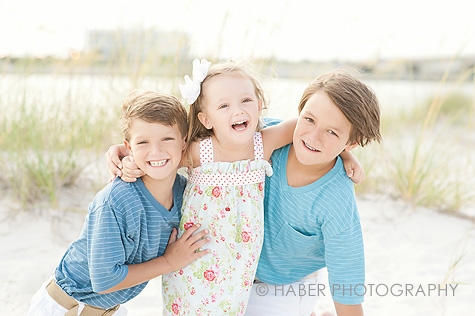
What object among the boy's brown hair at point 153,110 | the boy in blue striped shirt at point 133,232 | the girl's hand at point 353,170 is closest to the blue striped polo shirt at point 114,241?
the boy in blue striped shirt at point 133,232

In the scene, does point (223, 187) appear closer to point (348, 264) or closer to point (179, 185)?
point (179, 185)

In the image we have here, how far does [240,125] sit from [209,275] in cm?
60

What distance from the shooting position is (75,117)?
353 cm

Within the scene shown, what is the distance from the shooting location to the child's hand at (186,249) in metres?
1.78

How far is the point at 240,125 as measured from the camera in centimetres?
179

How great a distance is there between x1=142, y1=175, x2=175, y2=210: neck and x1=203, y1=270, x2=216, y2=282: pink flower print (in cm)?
29

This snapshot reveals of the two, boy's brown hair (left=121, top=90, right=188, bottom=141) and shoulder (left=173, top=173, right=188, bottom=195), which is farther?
shoulder (left=173, top=173, right=188, bottom=195)

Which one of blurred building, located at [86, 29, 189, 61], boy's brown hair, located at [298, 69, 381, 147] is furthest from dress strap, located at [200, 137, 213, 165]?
blurred building, located at [86, 29, 189, 61]

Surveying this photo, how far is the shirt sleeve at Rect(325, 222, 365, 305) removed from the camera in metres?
1.79

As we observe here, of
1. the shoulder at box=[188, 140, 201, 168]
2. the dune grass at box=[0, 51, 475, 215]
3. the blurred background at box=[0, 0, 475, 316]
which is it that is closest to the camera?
the shoulder at box=[188, 140, 201, 168]

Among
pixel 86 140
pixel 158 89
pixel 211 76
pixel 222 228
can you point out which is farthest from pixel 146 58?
pixel 222 228

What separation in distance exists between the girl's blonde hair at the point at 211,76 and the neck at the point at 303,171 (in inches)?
11.9

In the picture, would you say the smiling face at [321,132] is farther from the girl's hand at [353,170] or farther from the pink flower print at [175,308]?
the pink flower print at [175,308]

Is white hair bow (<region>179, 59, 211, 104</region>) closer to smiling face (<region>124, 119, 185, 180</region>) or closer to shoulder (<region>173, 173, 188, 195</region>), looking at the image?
smiling face (<region>124, 119, 185, 180</region>)
